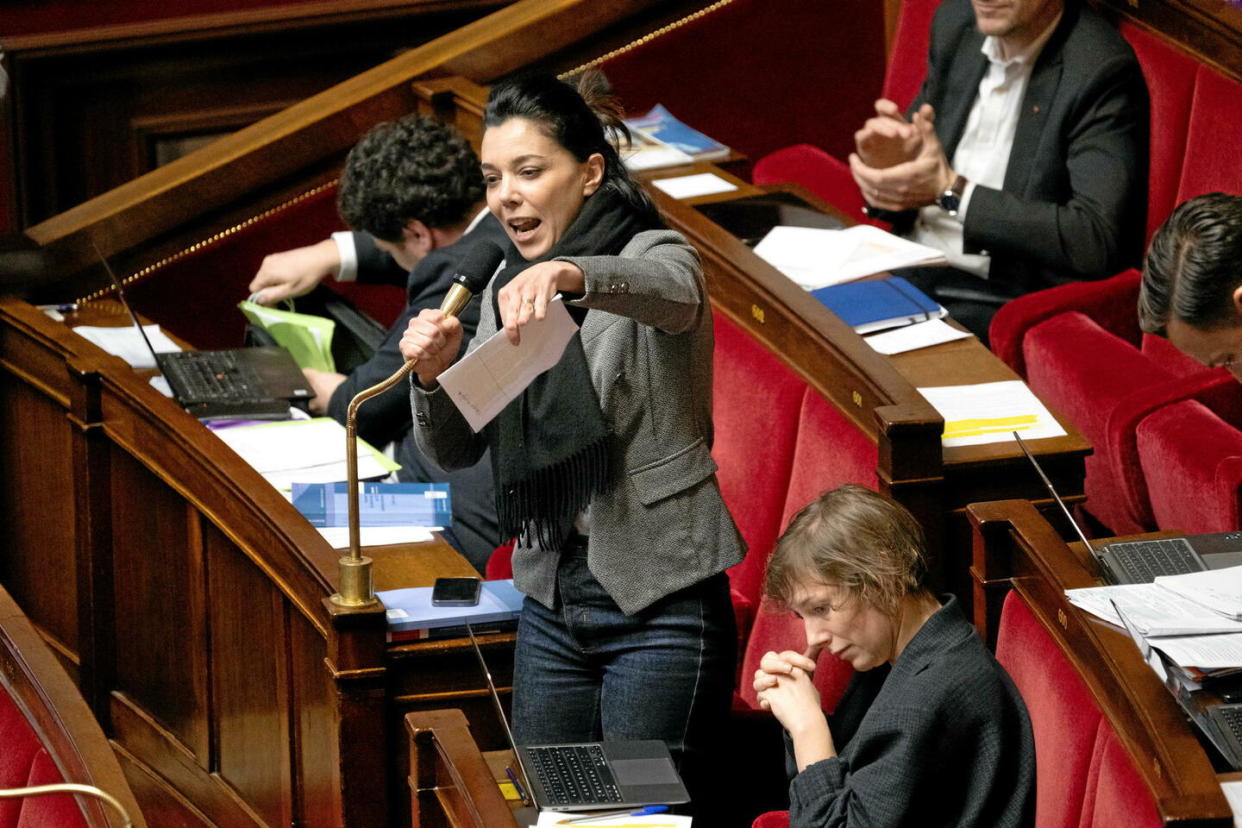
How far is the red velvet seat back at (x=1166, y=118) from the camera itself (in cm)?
230

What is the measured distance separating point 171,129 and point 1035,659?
2310mm

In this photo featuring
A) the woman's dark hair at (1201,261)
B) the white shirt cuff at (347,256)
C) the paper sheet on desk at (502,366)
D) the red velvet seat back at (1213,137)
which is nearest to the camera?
the paper sheet on desk at (502,366)

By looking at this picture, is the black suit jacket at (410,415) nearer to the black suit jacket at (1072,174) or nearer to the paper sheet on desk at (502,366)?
the paper sheet on desk at (502,366)

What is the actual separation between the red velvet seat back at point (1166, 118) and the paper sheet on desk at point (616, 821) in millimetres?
1346

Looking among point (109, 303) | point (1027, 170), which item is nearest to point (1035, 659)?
point (1027, 170)

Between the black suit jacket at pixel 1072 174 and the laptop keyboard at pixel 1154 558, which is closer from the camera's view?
the laptop keyboard at pixel 1154 558

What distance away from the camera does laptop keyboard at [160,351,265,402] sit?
231 centimetres

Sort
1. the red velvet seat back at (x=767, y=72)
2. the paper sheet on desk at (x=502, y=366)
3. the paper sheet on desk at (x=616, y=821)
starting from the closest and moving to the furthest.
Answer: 1. the paper sheet on desk at (x=616, y=821)
2. the paper sheet on desk at (x=502, y=366)
3. the red velvet seat back at (x=767, y=72)

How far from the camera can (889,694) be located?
1362mm

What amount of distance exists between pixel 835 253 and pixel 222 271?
3.57 ft

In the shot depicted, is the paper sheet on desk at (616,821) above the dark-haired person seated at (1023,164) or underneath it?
underneath

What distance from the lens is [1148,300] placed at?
5.47 feet

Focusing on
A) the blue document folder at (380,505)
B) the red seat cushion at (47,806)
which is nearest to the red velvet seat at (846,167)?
the blue document folder at (380,505)

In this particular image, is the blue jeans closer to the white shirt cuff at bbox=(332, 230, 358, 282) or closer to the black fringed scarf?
the black fringed scarf
